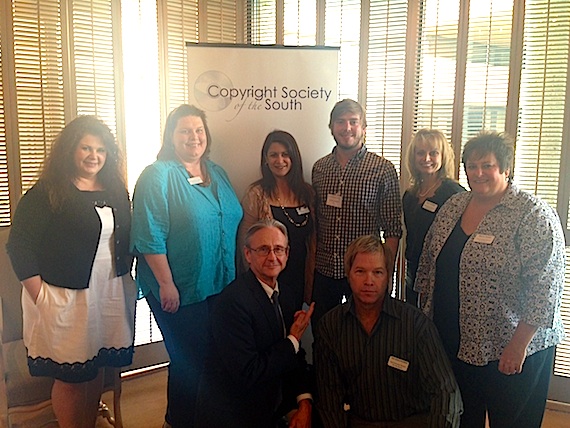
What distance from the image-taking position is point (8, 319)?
2.71 metres

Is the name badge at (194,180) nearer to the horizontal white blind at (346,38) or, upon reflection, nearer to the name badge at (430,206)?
the name badge at (430,206)

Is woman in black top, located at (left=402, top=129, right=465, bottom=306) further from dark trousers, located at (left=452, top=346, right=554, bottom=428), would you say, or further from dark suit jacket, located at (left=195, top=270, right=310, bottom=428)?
dark suit jacket, located at (left=195, top=270, right=310, bottom=428)

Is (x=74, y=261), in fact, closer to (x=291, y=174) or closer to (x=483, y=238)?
(x=291, y=174)

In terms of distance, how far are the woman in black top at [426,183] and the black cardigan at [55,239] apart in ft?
5.01

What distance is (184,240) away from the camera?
8.34 feet

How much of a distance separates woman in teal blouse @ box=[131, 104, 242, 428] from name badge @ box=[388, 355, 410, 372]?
3.29 ft

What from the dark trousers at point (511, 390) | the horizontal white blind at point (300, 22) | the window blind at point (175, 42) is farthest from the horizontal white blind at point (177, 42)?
the dark trousers at point (511, 390)

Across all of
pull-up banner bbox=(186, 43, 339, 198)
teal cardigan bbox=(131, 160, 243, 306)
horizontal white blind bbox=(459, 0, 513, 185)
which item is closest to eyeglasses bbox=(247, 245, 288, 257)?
teal cardigan bbox=(131, 160, 243, 306)

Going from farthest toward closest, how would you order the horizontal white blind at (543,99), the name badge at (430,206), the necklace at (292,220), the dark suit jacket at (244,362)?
the horizontal white blind at (543,99) < the necklace at (292,220) < the name badge at (430,206) < the dark suit jacket at (244,362)

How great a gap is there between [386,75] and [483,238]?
A: 65.3 inches

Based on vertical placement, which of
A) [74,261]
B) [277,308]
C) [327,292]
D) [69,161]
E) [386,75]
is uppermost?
[386,75]

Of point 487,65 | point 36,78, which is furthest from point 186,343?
point 487,65

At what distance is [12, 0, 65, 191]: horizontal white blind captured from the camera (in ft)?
9.55

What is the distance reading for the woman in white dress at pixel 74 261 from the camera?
7.49 feet
